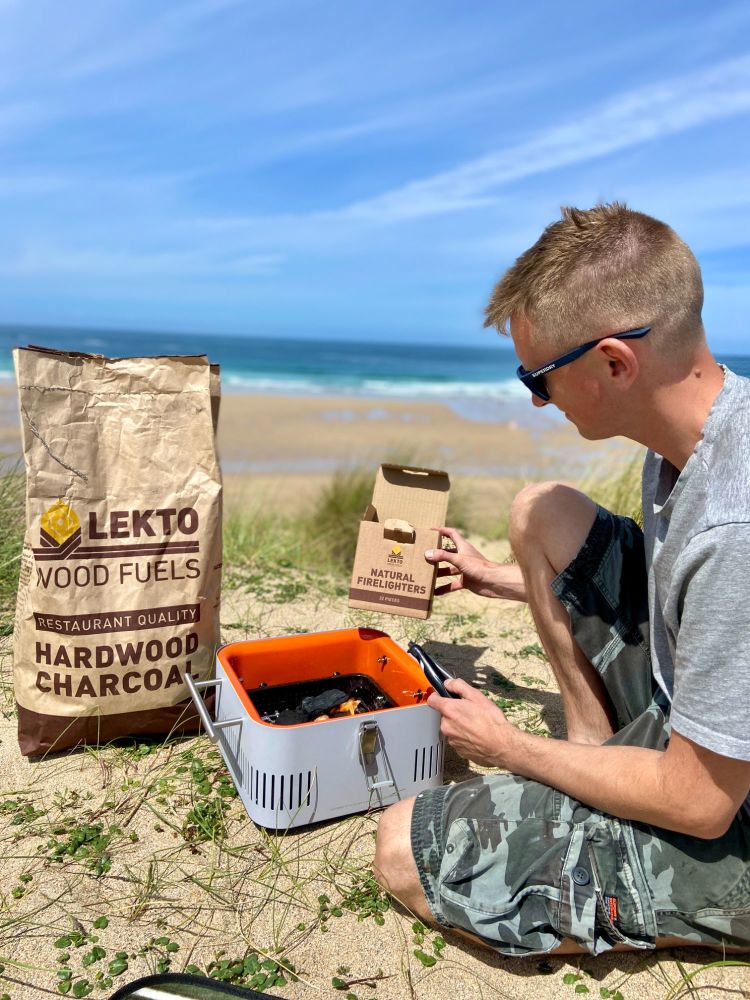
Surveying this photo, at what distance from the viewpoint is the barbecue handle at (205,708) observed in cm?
205

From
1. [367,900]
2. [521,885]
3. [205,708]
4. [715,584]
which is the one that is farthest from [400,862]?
[715,584]

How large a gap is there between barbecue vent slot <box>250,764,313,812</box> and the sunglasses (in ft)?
3.67

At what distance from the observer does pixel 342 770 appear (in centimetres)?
206

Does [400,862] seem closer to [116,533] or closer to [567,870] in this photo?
[567,870]

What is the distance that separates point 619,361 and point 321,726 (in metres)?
1.12

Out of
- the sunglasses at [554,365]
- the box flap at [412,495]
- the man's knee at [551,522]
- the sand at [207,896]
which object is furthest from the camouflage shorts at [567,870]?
the box flap at [412,495]

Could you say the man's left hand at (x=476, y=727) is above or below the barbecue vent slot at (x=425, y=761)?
above

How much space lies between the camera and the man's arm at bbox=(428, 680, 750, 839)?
1.42m

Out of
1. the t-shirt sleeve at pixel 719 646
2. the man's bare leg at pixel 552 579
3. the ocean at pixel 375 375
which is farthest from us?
the ocean at pixel 375 375

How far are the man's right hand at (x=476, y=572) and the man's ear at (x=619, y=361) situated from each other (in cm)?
97

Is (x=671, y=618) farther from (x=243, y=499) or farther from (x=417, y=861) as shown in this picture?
(x=243, y=499)

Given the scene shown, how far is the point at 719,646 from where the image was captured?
1.37 metres

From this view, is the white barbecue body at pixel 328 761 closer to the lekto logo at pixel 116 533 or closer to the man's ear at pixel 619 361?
the lekto logo at pixel 116 533

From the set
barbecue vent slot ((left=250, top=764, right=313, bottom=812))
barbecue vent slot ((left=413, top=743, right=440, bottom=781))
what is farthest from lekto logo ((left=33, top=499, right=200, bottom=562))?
barbecue vent slot ((left=413, top=743, right=440, bottom=781))
